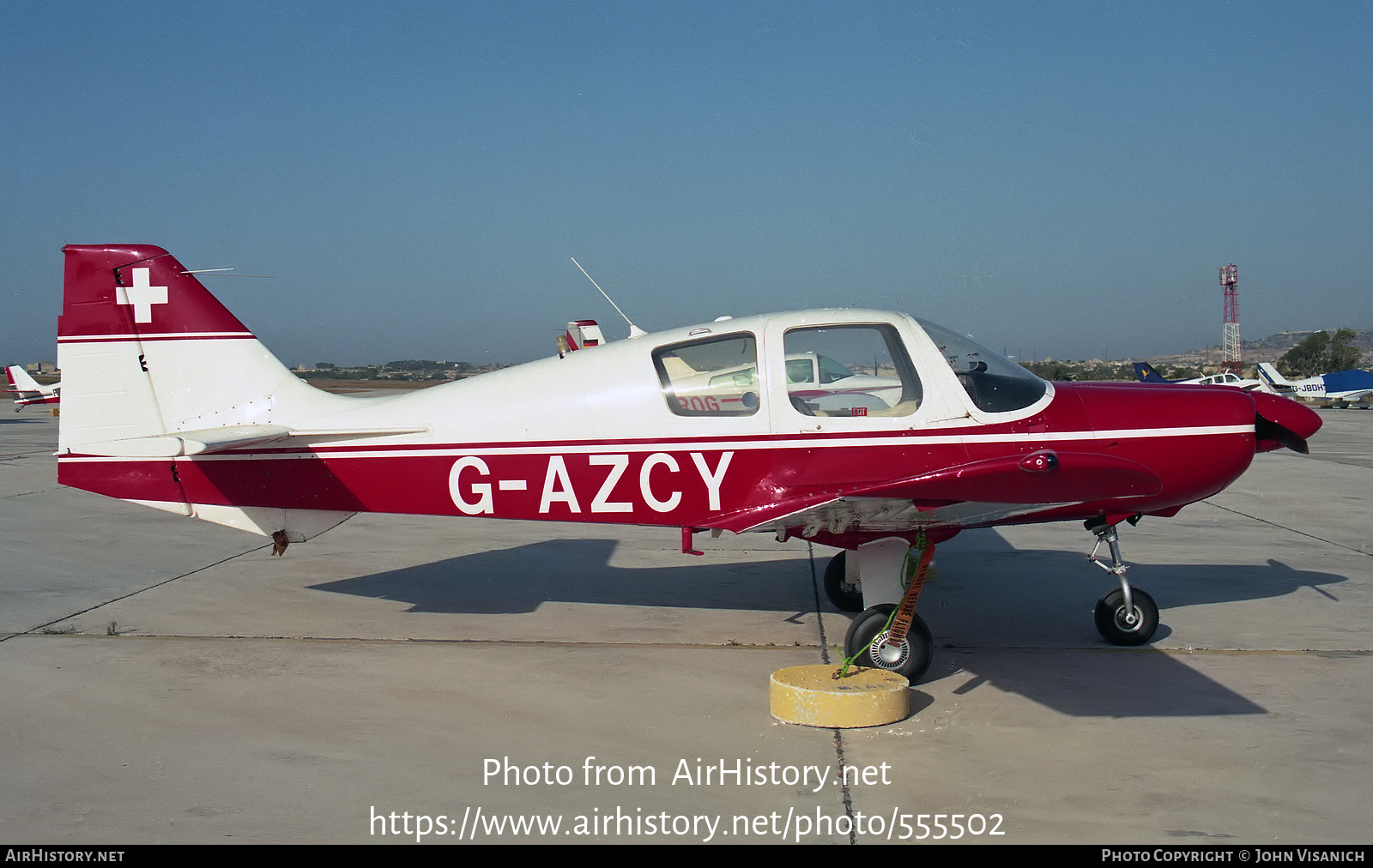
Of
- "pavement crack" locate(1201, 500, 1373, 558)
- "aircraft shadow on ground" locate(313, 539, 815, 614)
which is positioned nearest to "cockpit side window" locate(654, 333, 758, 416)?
"aircraft shadow on ground" locate(313, 539, 815, 614)

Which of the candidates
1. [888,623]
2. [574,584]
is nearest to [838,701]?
[888,623]

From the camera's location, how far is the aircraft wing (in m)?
4.68

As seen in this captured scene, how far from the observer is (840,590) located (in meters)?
7.44

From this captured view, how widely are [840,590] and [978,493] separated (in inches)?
110

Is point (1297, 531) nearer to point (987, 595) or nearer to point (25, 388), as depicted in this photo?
point (987, 595)

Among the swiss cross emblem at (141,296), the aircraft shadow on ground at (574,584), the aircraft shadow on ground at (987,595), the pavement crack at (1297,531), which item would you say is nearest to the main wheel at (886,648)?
the aircraft shadow on ground at (987,595)

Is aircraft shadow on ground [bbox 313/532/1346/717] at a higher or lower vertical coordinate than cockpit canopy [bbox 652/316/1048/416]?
lower

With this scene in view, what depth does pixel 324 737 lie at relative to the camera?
15.9 ft

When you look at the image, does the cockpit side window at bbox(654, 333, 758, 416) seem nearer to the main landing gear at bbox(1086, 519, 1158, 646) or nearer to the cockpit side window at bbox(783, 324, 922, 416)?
the cockpit side window at bbox(783, 324, 922, 416)

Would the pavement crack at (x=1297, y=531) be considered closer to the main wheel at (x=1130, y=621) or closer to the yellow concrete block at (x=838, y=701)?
A: the main wheel at (x=1130, y=621)

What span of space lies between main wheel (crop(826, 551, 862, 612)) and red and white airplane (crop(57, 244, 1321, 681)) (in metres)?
1.28

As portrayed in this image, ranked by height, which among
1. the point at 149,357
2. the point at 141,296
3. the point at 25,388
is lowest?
the point at 25,388

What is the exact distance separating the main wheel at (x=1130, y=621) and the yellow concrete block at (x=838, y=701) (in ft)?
6.53

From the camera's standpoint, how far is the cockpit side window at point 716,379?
19.3 feet
